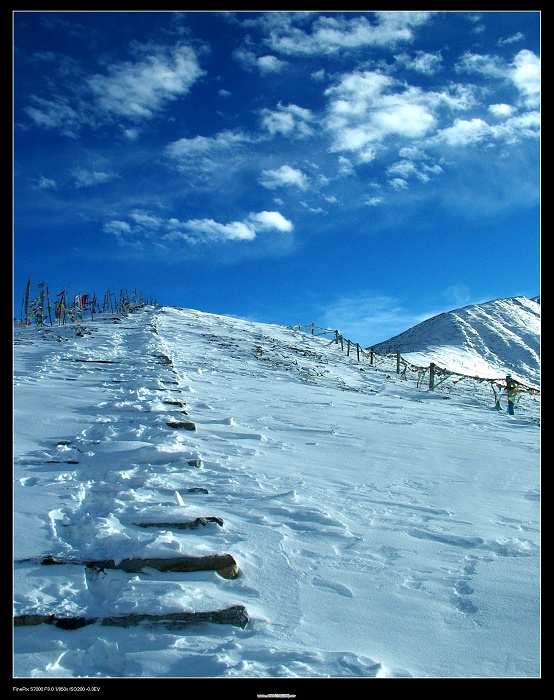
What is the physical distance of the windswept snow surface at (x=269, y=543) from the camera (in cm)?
249

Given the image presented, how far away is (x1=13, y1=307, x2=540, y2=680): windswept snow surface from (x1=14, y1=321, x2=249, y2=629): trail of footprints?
2 cm

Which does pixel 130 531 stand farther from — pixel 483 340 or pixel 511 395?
pixel 483 340

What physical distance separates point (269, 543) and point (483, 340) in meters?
80.3

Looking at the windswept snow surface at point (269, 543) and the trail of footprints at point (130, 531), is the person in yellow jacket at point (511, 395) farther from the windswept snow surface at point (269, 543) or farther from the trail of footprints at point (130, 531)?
the trail of footprints at point (130, 531)

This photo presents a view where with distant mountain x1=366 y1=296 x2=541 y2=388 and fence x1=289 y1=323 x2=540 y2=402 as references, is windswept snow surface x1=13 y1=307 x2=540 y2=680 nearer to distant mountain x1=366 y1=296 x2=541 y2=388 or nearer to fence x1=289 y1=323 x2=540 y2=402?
fence x1=289 y1=323 x2=540 y2=402

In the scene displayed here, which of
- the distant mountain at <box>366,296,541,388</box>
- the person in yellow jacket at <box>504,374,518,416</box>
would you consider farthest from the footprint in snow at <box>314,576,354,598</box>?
the distant mountain at <box>366,296,541,388</box>

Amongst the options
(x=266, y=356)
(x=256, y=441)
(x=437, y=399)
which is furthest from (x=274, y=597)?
(x=266, y=356)

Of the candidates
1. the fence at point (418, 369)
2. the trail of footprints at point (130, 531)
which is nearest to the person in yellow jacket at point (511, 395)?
the fence at point (418, 369)

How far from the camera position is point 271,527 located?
13.5 feet

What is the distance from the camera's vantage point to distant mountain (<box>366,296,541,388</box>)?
64.3 meters

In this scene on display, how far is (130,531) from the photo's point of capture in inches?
134

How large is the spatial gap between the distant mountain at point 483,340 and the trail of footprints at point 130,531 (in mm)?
52277

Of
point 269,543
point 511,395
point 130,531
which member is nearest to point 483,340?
point 511,395
